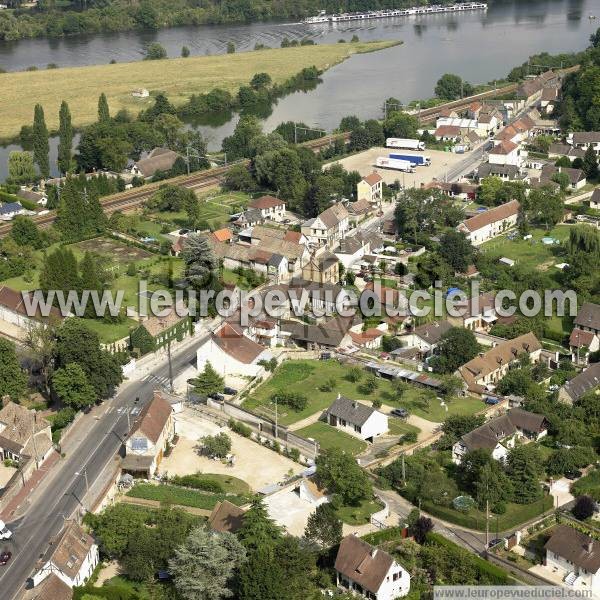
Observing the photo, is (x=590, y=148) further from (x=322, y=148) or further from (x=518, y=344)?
(x=518, y=344)

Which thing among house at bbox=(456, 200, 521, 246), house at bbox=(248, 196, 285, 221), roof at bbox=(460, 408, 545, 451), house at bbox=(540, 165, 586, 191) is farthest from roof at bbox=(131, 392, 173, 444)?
house at bbox=(540, 165, 586, 191)

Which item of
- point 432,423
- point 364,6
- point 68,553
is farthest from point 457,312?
point 364,6

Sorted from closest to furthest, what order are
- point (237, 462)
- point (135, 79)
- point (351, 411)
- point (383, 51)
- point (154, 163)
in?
1. point (237, 462)
2. point (351, 411)
3. point (154, 163)
4. point (135, 79)
5. point (383, 51)

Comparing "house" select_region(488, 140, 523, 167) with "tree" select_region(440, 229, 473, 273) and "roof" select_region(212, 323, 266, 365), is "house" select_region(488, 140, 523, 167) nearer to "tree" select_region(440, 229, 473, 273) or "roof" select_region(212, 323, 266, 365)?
"tree" select_region(440, 229, 473, 273)

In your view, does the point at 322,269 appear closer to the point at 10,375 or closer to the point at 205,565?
the point at 10,375

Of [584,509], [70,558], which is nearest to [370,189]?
[584,509]

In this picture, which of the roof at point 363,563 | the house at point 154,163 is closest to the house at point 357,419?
the roof at point 363,563
